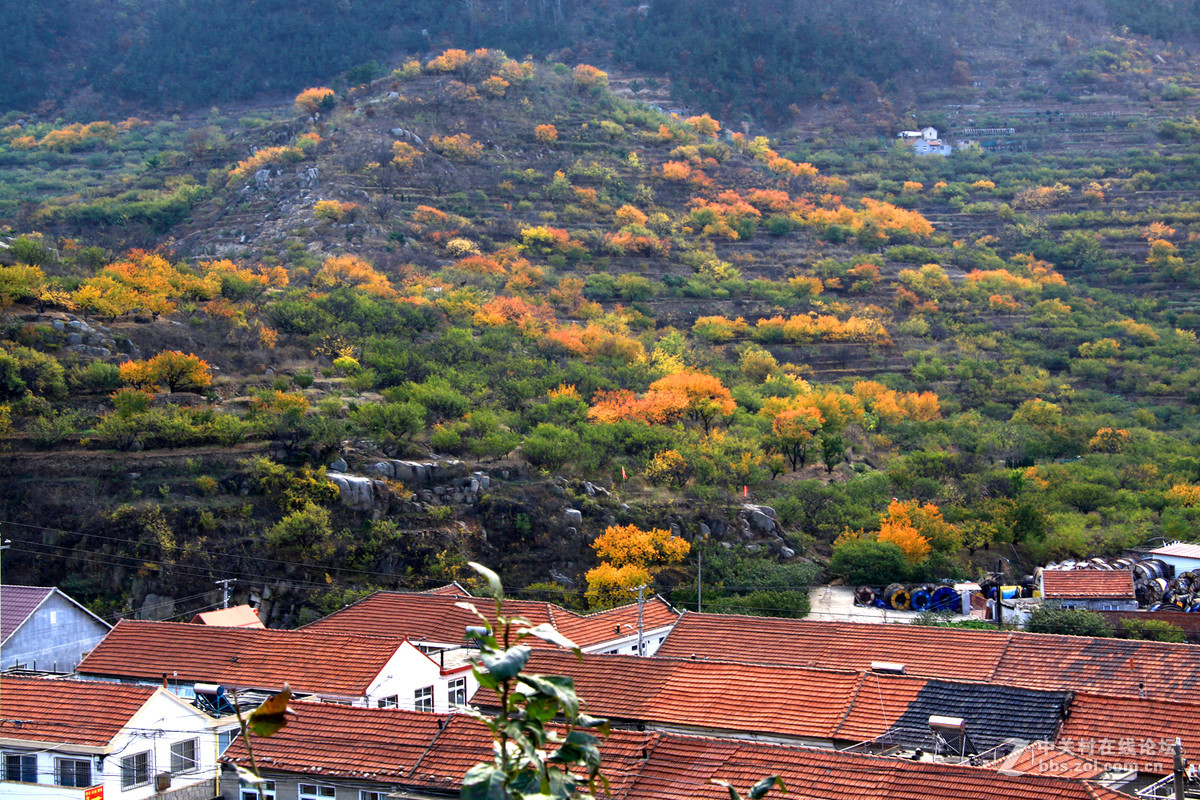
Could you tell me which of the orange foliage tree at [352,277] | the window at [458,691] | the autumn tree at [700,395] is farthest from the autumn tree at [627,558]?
the orange foliage tree at [352,277]

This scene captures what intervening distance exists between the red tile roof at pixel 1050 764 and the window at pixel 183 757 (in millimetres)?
10974

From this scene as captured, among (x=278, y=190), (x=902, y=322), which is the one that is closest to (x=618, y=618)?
(x=902, y=322)

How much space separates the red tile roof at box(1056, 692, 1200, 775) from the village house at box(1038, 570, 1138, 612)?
11729 mm

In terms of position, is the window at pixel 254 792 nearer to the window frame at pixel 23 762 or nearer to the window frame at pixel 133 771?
the window frame at pixel 133 771

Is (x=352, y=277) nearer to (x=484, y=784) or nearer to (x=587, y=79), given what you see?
(x=587, y=79)

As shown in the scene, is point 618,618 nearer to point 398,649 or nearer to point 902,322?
point 398,649

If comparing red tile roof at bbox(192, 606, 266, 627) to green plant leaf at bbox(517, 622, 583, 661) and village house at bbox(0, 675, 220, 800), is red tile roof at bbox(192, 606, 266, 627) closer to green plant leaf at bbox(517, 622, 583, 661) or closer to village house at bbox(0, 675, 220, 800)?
village house at bbox(0, 675, 220, 800)

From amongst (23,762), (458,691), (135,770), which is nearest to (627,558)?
(458,691)

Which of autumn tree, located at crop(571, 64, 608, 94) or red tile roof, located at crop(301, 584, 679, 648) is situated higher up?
autumn tree, located at crop(571, 64, 608, 94)

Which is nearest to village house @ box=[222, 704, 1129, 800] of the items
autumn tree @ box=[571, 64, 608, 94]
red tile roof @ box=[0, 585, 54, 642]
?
red tile roof @ box=[0, 585, 54, 642]

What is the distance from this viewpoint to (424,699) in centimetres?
1880

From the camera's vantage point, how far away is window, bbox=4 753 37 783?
49.9ft

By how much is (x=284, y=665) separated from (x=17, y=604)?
6.93 metres

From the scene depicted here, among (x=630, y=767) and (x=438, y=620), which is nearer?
(x=630, y=767)
